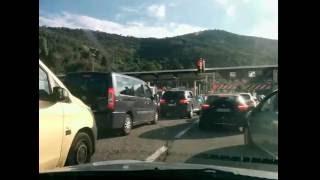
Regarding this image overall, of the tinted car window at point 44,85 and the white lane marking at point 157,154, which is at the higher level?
the tinted car window at point 44,85

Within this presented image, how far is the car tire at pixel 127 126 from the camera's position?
12383 millimetres

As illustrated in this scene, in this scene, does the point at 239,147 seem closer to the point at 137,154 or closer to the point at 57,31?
the point at 137,154

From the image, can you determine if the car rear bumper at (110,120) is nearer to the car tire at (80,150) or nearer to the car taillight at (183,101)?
the car tire at (80,150)

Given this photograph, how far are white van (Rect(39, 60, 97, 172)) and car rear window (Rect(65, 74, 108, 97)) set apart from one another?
1.08 m

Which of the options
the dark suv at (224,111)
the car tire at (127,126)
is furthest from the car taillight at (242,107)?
the car tire at (127,126)

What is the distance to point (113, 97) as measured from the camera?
11320mm

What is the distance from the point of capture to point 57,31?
15.5 ft

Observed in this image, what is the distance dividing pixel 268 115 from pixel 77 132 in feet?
10.3

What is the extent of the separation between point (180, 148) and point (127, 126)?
2924mm

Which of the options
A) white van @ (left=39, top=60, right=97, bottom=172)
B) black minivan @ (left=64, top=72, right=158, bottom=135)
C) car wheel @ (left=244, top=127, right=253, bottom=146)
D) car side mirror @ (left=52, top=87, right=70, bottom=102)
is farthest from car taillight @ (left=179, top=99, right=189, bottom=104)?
car side mirror @ (left=52, top=87, right=70, bottom=102)

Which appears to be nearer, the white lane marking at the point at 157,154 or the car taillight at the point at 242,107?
the white lane marking at the point at 157,154

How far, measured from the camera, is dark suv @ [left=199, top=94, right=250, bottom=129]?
1491 centimetres

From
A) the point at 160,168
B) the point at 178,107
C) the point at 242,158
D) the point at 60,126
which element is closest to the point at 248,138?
the point at 242,158

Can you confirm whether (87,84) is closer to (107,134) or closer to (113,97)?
(113,97)
